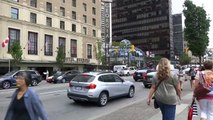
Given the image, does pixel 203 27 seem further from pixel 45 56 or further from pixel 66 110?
pixel 45 56

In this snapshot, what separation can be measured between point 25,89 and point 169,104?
2818 mm

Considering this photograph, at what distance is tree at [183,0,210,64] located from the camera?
23.4 meters

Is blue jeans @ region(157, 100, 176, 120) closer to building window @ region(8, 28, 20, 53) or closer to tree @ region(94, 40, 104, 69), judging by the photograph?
building window @ region(8, 28, 20, 53)

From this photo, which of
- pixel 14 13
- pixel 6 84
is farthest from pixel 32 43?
pixel 6 84

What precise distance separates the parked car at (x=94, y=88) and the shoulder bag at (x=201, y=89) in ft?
22.6

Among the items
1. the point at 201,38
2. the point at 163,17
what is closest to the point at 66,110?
the point at 201,38

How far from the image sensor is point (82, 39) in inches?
2468

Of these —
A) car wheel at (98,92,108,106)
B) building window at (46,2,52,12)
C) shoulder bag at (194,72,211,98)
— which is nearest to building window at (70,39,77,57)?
building window at (46,2,52,12)

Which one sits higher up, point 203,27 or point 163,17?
point 163,17

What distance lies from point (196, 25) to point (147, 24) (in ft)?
387

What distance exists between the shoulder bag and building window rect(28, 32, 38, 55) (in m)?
44.4

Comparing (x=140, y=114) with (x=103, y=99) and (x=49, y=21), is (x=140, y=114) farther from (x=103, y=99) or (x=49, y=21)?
(x=49, y=21)

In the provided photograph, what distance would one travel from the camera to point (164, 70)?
576cm

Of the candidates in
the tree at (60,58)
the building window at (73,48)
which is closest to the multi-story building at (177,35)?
the building window at (73,48)
